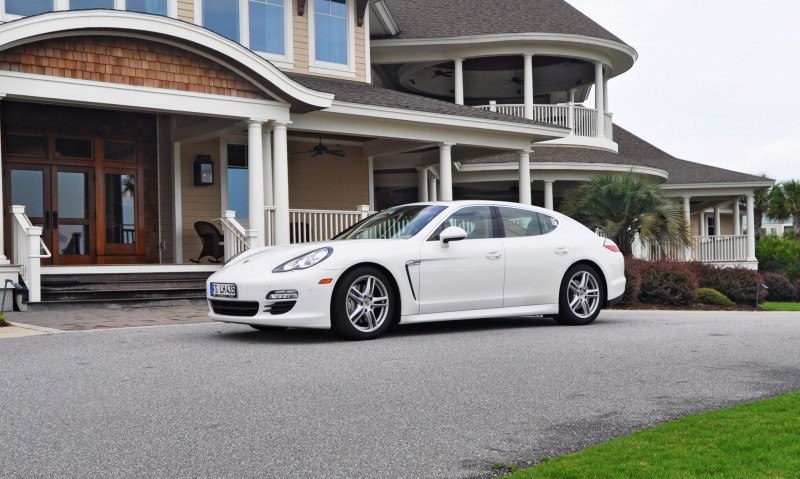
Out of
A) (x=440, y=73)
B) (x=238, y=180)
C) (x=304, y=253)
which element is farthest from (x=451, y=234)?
(x=440, y=73)

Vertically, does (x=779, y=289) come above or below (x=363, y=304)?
below

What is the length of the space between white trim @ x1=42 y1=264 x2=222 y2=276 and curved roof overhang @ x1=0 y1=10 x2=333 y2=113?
3354mm

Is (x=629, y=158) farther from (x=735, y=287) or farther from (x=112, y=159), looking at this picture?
(x=112, y=159)

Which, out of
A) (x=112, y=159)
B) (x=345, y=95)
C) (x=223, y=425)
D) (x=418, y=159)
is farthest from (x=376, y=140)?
(x=223, y=425)

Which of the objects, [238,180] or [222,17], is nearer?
[222,17]

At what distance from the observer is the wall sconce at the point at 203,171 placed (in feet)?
60.0

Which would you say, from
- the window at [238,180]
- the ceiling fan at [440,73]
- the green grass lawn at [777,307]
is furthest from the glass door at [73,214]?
the green grass lawn at [777,307]

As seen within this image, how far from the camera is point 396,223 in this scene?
9836 mm

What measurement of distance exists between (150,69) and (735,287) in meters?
12.5

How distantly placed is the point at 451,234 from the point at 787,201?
4611 cm

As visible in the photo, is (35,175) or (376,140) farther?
(376,140)

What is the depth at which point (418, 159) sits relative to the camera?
23.0 meters

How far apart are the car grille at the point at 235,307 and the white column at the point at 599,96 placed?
19514 mm

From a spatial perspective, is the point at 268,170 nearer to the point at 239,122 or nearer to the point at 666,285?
the point at 239,122
